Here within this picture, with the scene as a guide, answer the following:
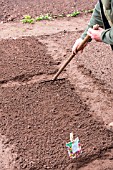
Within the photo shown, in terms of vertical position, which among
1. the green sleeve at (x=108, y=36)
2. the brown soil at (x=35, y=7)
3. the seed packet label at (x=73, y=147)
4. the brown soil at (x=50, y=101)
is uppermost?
the green sleeve at (x=108, y=36)

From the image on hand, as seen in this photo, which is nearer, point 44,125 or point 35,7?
point 44,125

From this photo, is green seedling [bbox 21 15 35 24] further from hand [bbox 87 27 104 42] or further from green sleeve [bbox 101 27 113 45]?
green sleeve [bbox 101 27 113 45]

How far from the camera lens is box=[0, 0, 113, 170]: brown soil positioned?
11.3 feet

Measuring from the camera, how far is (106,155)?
350 cm

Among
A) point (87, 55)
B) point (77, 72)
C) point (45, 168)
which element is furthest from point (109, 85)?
point (45, 168)

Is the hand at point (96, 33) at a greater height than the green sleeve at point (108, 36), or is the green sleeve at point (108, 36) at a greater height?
the green sleeve at point (108, 36)

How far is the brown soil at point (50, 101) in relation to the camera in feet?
11.3

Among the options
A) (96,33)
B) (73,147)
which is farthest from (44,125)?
(96,33)

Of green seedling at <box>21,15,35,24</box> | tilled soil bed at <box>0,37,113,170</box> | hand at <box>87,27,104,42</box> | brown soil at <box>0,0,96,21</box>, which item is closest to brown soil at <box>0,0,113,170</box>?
tilled soil bed at <box>0,37,113,170</box>

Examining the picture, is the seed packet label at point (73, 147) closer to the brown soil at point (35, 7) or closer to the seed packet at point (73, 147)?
the seed packet at point (73, 147)

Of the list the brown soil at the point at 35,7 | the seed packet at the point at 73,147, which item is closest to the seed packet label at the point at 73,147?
the seed packet at the point at 73,147

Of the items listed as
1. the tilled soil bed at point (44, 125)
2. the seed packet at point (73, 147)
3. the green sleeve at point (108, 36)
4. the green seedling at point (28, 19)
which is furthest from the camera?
the green seedling at point (28, 19)

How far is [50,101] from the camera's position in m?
4.26

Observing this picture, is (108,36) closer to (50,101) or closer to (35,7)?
(50,101)
